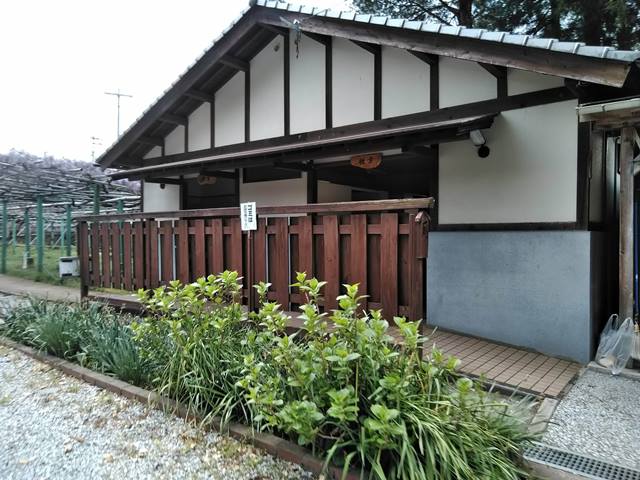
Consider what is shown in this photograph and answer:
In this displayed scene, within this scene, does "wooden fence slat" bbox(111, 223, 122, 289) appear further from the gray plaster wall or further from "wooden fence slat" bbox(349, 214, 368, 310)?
the gray plaster wall

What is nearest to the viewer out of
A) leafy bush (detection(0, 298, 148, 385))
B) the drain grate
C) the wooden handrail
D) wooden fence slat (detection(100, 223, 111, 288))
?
the drain grate

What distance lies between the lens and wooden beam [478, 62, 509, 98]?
5.01 m

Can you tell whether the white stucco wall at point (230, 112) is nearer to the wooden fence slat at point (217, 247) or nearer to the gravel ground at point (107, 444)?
the wooden fence slat at point (217, 247)

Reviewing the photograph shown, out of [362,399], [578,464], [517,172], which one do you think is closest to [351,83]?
[517,172]

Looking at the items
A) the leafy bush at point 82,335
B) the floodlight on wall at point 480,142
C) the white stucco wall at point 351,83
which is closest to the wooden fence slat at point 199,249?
the leafy bush at point 82,335

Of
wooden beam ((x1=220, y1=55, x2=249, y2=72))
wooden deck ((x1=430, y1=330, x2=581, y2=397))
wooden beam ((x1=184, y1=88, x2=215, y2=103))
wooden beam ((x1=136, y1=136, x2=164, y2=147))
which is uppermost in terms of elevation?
wooden beam ((x1=220, y1=55, x2=249, y2=72))

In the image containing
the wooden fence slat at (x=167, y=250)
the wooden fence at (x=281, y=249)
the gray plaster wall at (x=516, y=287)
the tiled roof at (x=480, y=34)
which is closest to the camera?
the wooden fence at (x=281, y=249)

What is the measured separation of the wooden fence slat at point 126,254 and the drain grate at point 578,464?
5606 mm

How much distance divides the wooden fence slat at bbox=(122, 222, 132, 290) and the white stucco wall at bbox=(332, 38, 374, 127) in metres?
3.70

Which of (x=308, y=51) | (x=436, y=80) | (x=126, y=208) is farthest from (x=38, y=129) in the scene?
(x=436, y=80)

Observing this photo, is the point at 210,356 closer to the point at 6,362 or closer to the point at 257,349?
the point at 257,349

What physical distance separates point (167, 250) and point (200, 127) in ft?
12.2

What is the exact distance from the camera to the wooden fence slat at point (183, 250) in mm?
5355

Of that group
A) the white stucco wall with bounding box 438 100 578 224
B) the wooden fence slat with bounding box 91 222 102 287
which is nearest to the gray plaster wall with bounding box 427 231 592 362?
the white stucco wall with bounding box 438 100 578 224
